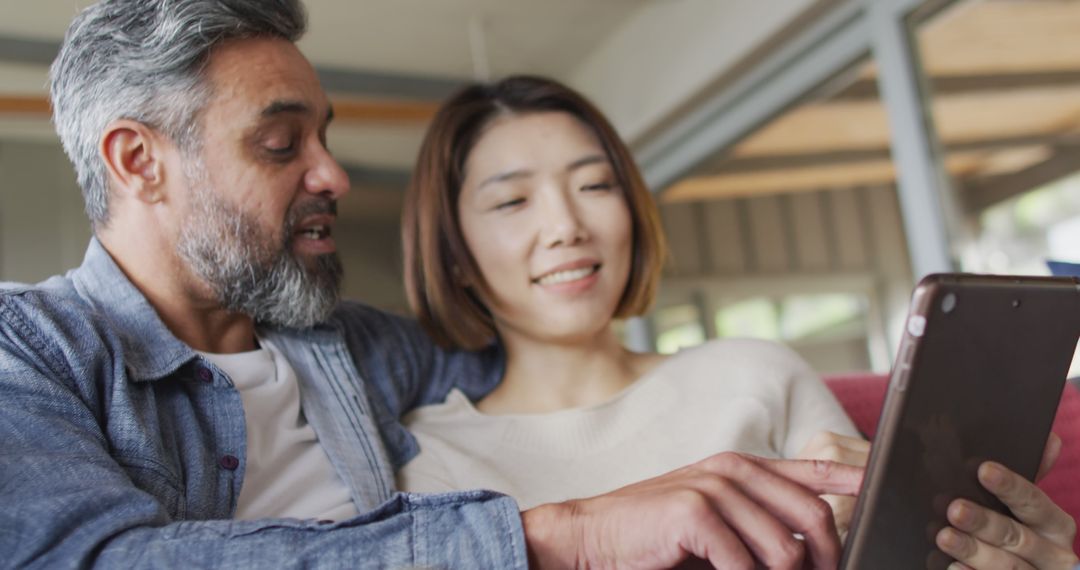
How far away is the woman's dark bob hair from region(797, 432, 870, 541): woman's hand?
1.78ft

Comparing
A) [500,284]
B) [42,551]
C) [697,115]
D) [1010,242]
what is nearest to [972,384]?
[42,551]

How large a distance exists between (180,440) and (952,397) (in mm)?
756

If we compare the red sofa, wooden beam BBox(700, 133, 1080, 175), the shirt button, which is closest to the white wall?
wooden beam BBox(700, 133, 1080, 175)

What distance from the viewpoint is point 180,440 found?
1.07 m

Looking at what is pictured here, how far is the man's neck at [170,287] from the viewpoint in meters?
1.25

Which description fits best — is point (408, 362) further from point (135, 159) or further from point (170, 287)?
point (135, 159)

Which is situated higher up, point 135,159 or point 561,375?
point 135,159

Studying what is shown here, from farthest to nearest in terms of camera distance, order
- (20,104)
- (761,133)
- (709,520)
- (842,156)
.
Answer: (20,104) < (761,133) < (842,156) < (709,520)

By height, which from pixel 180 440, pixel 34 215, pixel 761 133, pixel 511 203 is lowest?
pixel 180 440

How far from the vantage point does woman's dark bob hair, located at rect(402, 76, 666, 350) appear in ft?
4.88

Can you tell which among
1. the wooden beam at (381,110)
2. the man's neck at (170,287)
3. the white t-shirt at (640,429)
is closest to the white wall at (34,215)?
the wooden beam at (381,110)

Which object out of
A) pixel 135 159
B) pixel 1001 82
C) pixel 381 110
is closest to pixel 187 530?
pixel 135 159

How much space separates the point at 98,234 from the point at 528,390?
614 millimetres

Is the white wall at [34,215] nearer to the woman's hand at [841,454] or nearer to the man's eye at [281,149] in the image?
the man's eye at [281,149]
